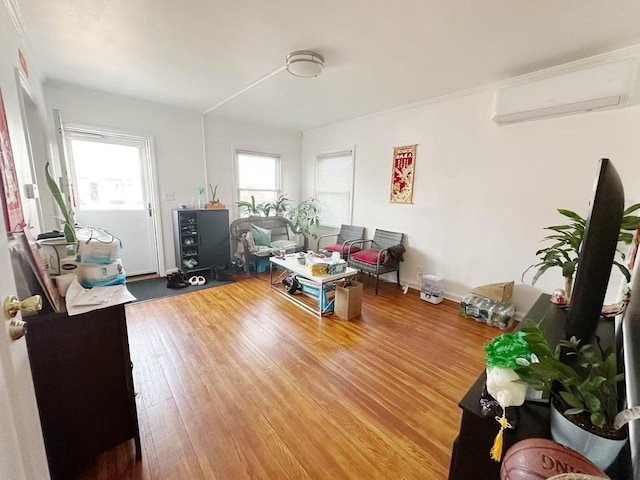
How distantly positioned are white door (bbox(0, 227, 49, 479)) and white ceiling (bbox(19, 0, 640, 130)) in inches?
77.5

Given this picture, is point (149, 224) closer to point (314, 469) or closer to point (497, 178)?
point (314, 469)

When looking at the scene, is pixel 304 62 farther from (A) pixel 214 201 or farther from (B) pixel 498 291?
(B) pixel 498 291

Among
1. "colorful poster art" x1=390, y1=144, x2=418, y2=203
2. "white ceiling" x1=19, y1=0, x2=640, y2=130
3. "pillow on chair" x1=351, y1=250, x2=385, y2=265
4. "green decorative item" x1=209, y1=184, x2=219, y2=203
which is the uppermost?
"white ceiling" x1=19, y1=0, x2=640, y2=130

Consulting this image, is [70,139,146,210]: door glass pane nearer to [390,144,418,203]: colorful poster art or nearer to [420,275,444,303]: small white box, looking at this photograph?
[390,144,418,203]: colorful poster art

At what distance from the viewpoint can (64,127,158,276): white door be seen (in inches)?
134

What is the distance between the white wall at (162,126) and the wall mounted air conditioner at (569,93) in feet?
13.5

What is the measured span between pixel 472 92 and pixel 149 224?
4.68 meters

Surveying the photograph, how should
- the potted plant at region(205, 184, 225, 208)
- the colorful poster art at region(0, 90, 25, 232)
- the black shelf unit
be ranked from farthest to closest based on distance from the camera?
the potted plant at region(205, 184, 225, 208) → the black shelf unit → the colorful poster art at region(0, 90, 25, 232)

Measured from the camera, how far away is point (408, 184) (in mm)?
3678

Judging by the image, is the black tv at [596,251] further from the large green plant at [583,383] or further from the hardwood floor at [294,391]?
the hardwood floor at [294,391]

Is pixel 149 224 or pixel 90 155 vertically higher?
pixel 90 155

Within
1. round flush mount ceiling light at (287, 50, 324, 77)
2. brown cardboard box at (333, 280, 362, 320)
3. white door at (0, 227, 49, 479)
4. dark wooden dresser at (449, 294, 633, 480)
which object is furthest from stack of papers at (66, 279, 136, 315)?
round flush mount ceiling light at (287, 50, 324, 77)

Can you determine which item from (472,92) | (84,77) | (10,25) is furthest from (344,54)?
(84,77)

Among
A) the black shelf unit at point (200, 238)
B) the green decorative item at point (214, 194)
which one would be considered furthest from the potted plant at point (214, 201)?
the black shelf unit at point (200, 238)
